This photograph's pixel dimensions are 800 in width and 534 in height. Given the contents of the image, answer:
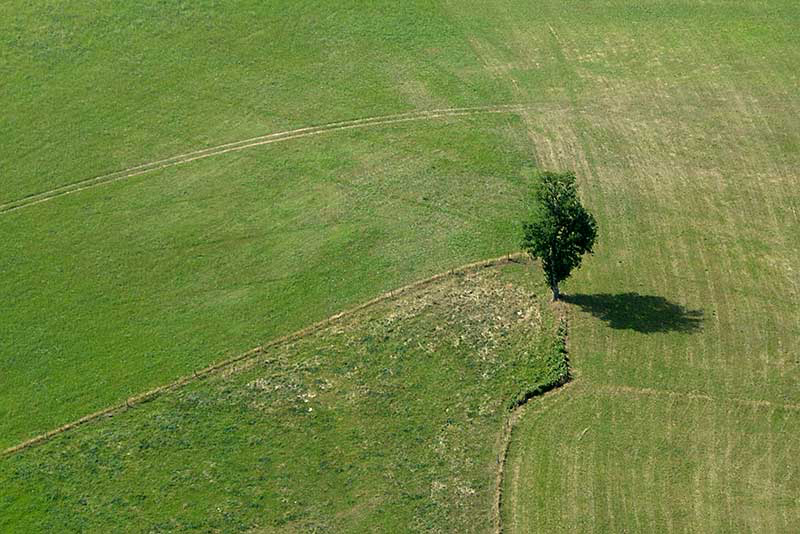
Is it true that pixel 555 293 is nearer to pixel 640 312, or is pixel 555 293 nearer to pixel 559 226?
pixel 559 226

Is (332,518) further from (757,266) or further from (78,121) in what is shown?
(78,121)

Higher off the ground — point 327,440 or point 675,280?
point 327,440

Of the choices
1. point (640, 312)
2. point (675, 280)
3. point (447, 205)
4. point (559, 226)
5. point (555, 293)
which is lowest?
point (640, 312)

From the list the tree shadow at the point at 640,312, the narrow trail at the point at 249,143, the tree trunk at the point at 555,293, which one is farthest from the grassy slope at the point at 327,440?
the narrow trail at the point at 249,143

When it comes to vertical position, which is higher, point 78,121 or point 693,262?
point 78,121

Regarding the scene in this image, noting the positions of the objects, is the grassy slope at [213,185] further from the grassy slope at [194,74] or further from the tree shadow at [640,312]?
the tree shadow at [640,312]

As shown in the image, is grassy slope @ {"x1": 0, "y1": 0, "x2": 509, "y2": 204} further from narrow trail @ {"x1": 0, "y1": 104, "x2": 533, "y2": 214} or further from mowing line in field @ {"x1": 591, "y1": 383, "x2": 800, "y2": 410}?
mowing line in field @ {"x1": 591, "y1": 383, "x2": 800, "y2": 410}

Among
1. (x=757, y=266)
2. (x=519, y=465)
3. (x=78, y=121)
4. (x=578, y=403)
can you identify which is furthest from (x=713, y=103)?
(x=78, y=121)

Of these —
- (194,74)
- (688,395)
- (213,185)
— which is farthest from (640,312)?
(194,74)
